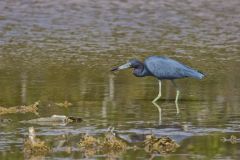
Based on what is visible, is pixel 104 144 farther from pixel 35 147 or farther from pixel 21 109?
pixel 21 109

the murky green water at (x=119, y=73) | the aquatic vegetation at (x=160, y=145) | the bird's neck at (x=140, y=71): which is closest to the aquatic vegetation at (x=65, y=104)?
the murky green water at (x=119, y=73)

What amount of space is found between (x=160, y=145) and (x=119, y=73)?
23.1 feet

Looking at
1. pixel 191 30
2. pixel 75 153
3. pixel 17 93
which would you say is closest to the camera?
pixel 75 153

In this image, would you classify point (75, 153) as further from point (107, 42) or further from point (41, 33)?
point (41, 33)

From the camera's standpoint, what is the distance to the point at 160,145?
10695 millimetres

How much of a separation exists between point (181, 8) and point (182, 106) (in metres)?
Result: 14.6

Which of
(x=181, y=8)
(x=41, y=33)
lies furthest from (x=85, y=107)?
(x=181, y=8)

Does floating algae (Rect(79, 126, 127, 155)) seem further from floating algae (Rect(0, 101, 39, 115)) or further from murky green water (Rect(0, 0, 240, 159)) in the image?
floating algae (Rect(0, 101, 39, 115))

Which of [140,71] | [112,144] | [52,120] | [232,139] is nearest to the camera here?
→ [112,144]

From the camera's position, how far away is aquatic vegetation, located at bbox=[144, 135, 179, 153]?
10.6 meters

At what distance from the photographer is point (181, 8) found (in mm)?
28516

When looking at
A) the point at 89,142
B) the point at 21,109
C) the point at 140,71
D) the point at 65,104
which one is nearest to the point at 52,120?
the point at 21,109

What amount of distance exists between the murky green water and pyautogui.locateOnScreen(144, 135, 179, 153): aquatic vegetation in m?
0.11

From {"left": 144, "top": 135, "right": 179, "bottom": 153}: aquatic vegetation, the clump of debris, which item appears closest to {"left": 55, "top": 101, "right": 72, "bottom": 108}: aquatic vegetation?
the clump of debris
